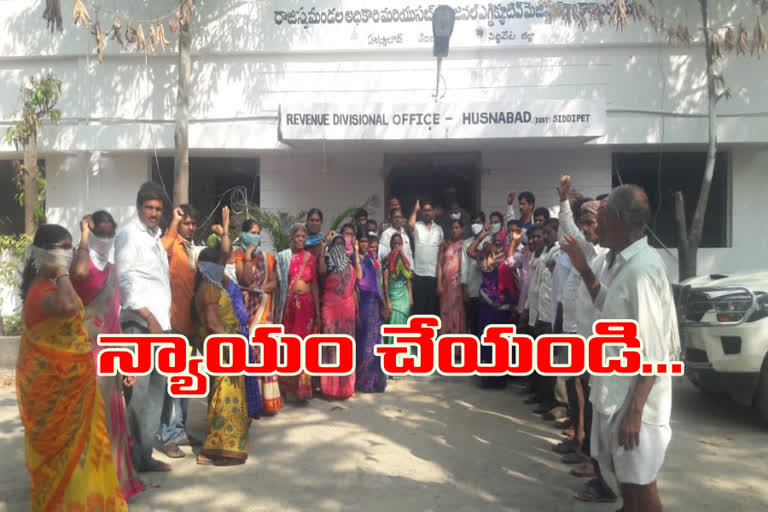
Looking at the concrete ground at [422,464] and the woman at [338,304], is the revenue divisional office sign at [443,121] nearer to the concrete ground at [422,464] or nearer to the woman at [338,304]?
the woman at [338,304]

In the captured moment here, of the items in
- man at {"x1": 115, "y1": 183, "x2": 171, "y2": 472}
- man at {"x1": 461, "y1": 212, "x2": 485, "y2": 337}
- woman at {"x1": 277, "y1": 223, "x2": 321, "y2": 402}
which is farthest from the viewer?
man at {"x1": 461, "y1": 212, "x2": 485, "y2": 337}

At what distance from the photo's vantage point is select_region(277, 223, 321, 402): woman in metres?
6.18

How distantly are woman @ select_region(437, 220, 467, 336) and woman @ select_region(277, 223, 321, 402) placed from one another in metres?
1.70

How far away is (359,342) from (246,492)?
9.08ft

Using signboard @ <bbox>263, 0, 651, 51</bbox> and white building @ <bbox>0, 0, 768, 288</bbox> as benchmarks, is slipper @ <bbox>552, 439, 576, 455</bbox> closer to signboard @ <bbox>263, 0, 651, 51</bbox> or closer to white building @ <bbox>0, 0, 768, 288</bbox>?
white building @ <bbox>0, 0, 768, 288</bbox>

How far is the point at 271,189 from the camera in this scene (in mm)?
9523

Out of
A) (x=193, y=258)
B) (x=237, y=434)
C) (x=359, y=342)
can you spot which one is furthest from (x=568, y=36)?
(x=237, y=434)

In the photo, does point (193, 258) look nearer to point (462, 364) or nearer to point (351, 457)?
point (351, 457)

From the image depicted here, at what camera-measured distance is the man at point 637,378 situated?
105 inches

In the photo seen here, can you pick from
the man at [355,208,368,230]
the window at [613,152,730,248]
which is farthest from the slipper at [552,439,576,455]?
the window at [613,152,730,248]

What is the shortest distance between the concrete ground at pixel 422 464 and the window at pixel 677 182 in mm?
3881

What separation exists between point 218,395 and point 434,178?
5.96m

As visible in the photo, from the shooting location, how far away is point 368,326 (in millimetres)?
6734

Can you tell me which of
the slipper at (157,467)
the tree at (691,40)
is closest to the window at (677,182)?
the tree at (691,40)
